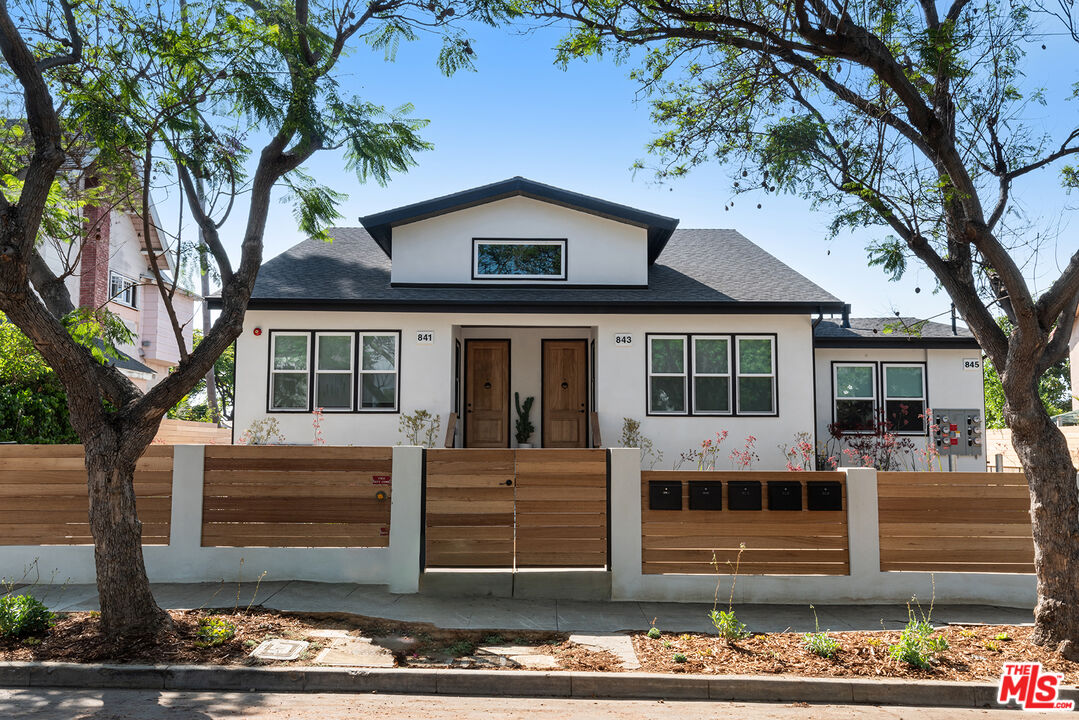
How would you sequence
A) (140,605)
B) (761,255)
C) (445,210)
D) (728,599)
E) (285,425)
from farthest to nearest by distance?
(761,255) → (445,210) → (285,425) → (728,599) → (140,605)

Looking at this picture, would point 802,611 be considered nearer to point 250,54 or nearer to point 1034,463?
point 1034,463

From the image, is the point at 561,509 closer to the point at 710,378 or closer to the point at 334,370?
the point at 710,378

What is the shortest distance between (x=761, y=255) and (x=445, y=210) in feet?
24.1

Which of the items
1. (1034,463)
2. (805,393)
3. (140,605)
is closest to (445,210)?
(805,393)

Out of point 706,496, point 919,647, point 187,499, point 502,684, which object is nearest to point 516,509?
point 706,496

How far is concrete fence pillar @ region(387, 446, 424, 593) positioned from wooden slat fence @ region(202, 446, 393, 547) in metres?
0.13

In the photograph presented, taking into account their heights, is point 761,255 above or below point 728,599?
above

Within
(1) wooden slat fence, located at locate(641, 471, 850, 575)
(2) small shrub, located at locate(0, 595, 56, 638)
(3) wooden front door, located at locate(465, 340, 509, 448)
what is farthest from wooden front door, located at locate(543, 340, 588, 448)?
(2) small shrub, located at locate(0, 595, 56, 638)

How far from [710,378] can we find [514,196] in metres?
5.25

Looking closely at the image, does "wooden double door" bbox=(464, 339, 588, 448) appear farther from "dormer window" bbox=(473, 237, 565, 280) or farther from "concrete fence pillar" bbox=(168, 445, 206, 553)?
"concrete fence pillar" bbox=(168, 445, 206, 553)

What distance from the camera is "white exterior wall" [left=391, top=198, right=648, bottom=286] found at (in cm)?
1479

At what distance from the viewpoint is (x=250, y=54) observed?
325 inches

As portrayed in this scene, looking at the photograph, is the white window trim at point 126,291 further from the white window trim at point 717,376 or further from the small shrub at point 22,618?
the small shrub at point 22,618

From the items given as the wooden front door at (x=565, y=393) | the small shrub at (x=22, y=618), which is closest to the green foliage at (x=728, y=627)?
the small shrub at (x=22, y=618)
